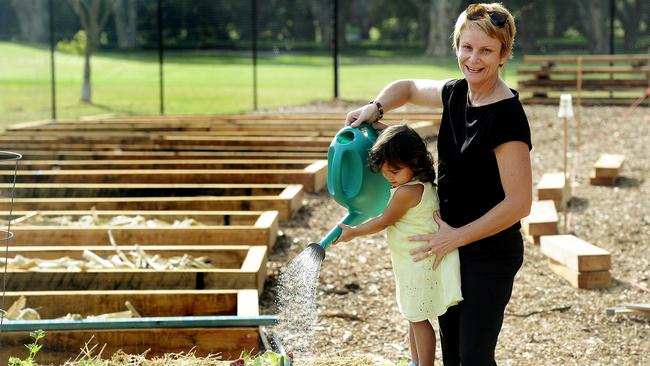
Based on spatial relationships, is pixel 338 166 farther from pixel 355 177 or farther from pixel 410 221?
pixel 410 221

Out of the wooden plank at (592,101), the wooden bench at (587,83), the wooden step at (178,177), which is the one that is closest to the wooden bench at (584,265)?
the wooden step at (178,177)

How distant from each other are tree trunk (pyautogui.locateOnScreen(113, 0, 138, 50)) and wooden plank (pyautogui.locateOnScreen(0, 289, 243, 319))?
2507 centimetres

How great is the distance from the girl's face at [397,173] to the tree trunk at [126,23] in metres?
26.7

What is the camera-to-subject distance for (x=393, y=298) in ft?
19.3

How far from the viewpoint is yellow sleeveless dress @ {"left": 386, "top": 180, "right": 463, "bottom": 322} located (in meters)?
3.26

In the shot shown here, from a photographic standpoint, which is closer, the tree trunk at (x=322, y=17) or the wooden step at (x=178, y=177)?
the wooden step at (x=178, y=177)

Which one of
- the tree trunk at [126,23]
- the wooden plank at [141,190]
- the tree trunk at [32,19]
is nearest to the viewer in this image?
the wooden plank at [141,190]

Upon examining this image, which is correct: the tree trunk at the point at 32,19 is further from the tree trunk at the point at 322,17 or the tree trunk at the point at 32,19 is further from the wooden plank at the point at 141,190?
the wooden plank at the point at 141,190

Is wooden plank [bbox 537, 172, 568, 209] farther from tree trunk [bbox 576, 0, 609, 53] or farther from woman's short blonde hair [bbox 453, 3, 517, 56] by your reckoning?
tree trunk [bbox 576, 0, 609, 53]

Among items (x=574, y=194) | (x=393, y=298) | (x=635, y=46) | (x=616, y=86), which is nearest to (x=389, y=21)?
(x=635, y=46)

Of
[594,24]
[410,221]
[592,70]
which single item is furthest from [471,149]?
[594,24]

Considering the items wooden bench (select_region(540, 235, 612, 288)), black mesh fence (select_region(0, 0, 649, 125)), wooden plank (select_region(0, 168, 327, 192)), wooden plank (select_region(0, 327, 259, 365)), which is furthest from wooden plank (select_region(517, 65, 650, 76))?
wooden plank (select_region(0, 327, 259, 365))

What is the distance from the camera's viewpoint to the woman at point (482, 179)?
307 cm

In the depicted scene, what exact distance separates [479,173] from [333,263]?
3.44 metres
